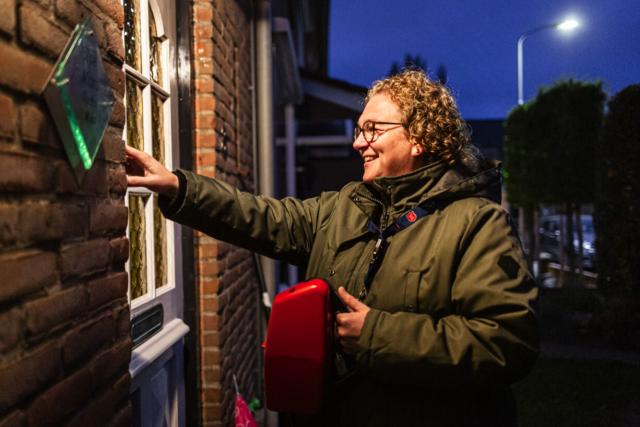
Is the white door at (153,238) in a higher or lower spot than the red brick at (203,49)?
lower

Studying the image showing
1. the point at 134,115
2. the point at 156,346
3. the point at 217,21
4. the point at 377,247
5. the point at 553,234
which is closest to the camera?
the point at 377,247

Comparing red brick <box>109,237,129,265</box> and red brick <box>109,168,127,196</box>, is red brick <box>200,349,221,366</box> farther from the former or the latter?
red brick <box>109,168,127,196</box>

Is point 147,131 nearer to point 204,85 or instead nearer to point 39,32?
point 204,85

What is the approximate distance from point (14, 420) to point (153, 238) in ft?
4.11

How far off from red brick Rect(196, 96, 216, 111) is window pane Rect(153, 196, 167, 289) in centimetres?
62

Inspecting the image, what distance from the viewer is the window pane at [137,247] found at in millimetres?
1864

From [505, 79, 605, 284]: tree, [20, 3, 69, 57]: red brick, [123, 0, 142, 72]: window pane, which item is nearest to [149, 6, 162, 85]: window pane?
[123, 0, 142, 72]: window pane

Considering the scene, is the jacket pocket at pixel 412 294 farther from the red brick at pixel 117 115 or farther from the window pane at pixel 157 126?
the window pane at pixel 157 126

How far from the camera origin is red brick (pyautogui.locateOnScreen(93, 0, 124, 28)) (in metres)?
1.29

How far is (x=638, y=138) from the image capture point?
6.00 meters

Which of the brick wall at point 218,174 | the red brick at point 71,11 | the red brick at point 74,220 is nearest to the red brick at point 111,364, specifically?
the red brick at point 74,220

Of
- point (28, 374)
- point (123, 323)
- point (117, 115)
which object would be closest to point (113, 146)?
point (117, 115)

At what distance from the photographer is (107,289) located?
1.28m

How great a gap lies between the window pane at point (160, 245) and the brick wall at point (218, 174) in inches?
10.3
